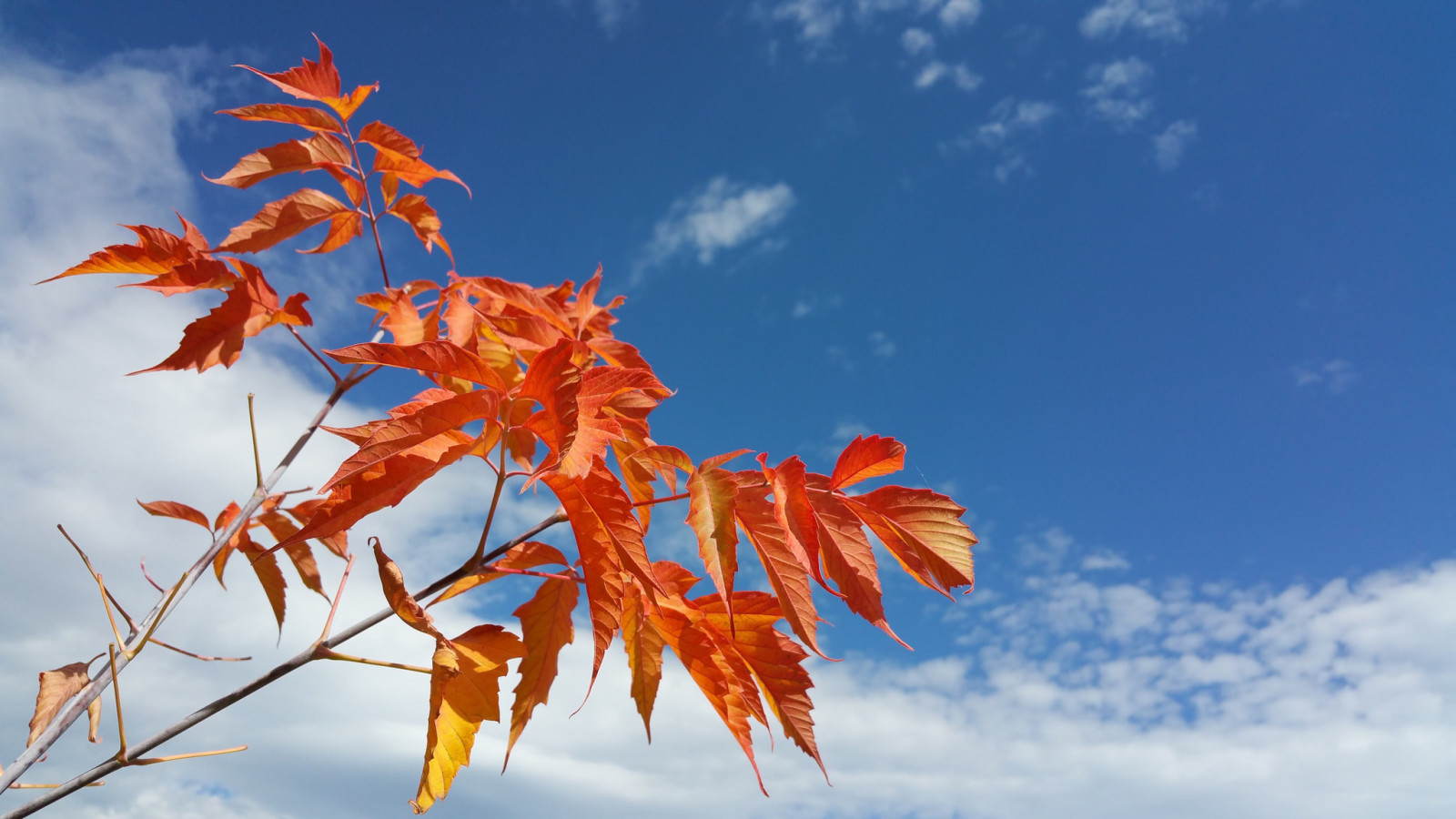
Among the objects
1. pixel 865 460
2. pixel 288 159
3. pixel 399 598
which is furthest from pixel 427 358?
pixel 288 159

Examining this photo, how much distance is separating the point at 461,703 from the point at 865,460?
72 centimetres

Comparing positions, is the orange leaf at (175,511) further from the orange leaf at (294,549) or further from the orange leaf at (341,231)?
the orange leaf at (341,231)

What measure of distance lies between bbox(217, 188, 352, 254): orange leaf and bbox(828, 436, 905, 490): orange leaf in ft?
4.17

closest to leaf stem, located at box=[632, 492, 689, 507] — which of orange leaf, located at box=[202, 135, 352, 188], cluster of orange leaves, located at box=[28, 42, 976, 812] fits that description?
cluster of orange leaves, located at box=[28, 42, 976, 812]

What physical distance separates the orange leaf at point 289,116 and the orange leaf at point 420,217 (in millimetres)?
198

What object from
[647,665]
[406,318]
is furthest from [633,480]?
[406,318]

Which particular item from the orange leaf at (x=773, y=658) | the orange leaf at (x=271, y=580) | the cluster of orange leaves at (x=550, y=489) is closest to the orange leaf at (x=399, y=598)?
the cluster of orange leaves at (x=550, y=489)

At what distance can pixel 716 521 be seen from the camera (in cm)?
109

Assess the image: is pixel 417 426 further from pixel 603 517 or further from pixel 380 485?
pixel 603 517

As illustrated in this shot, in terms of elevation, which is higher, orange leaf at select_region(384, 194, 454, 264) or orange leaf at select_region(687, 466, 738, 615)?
orange leaf at select_region(384, 194, 454, 264)

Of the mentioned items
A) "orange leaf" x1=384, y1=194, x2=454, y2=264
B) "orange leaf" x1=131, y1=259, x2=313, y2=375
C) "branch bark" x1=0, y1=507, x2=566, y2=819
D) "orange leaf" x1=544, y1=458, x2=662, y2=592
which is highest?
"orange leaf" x1=384, y1=194, x2=454, y2=264

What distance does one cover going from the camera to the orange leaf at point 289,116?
1.59m

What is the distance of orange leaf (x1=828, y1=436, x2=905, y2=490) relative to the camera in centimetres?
126

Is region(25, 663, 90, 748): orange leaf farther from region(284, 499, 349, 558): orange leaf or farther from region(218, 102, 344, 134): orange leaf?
region(218, 102, 344, 134): orange leaf
